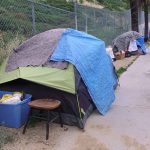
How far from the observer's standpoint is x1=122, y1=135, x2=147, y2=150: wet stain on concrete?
5231mm

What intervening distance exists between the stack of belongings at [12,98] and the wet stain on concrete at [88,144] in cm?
127

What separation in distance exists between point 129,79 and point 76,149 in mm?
5306

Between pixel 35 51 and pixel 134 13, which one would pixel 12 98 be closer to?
pixel 35 51

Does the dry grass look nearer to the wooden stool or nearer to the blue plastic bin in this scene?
the blue plastic bin

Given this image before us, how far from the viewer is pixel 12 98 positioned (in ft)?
19.4

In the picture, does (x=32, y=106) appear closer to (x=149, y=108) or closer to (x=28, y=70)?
(x=28, y=70)

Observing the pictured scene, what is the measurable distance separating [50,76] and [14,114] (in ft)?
2.94

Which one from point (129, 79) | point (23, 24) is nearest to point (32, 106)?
point (23, 24)

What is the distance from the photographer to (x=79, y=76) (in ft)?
20.3

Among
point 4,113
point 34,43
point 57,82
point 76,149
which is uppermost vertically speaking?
point 34,43

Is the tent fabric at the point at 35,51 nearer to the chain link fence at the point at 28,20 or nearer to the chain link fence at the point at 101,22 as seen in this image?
the chain link fence at the point at 28,20

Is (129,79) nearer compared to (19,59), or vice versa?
(19,59)

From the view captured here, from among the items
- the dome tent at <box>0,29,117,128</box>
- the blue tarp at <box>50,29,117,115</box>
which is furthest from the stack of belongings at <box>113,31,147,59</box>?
the dome tent at <box>0,29,117,128</box>

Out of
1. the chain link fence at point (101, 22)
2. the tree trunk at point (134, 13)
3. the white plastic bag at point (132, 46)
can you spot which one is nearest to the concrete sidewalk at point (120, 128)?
the chain link fence at point (101, 22)
